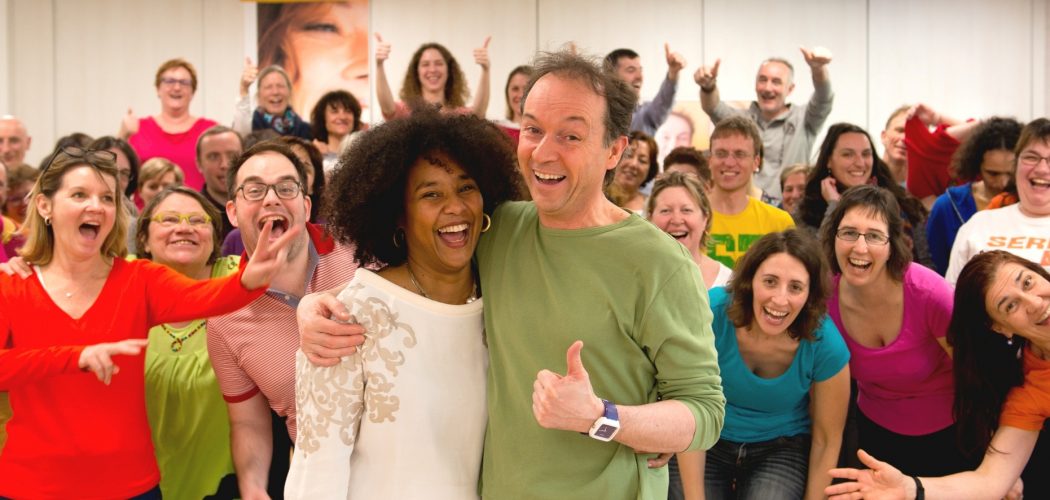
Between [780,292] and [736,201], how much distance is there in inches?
46.7

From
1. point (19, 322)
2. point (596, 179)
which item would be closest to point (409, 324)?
point (596, 179)

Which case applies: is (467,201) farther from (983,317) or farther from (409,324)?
(983,317)

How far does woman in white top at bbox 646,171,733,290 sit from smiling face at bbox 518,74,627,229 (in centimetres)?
163

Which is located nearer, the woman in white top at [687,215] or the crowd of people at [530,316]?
the crowd of people at [530,316]

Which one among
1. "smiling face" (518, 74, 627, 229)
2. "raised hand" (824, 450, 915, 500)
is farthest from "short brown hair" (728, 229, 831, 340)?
"smiling face" (518, 74, 627, 229)

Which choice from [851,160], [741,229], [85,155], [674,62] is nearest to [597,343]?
[85,155]

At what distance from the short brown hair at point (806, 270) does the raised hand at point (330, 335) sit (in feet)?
5.18

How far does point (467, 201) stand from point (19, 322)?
1.40 m

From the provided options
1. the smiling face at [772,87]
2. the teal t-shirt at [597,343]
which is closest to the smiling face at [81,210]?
the teal t-shirt at [597,343]

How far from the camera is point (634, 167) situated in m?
4.51

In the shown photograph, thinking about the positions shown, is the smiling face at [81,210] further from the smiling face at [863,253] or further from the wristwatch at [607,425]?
the smiling face at [863,253]

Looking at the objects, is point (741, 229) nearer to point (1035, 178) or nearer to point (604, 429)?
point (1035, 178)

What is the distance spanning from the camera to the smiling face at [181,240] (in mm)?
3025

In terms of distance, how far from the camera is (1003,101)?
25.4ft
